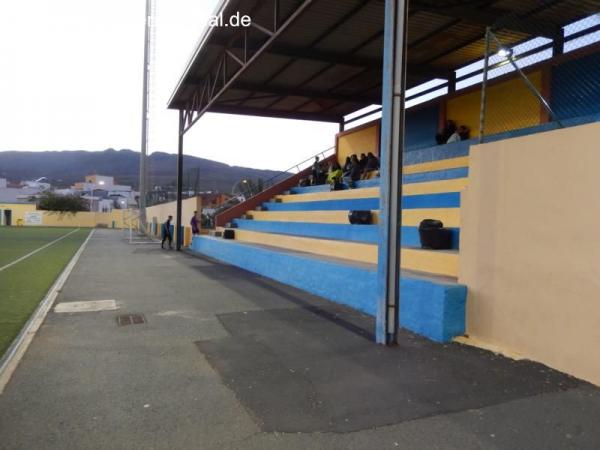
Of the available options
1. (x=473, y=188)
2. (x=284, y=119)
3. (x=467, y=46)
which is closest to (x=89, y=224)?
(x=284, y=119)

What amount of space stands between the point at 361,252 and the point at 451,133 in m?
6.17

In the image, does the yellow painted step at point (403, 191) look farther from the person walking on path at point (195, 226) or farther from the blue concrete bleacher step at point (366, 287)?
the person walking on path at point (195, 226)

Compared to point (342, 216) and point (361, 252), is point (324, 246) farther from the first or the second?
point (342, 216)

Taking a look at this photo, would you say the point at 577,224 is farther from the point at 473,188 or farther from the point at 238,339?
the point at 238,339

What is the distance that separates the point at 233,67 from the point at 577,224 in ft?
41.6

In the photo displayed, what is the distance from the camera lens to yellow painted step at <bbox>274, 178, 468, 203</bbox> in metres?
8.73

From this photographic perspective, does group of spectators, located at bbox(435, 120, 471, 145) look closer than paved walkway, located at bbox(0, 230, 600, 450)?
No

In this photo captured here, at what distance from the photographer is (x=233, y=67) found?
1498 centimetres

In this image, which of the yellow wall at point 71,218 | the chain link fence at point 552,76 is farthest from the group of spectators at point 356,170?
the yellow wall at point 71,218

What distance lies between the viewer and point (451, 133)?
1320cm

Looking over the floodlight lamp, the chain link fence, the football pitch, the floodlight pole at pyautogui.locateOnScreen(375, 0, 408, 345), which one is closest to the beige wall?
the floodlight pole at pyautogui.locateOnScreen(375, 0, 408, 345)

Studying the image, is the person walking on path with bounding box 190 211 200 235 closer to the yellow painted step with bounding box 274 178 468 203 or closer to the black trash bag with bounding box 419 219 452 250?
the yellow painted step with bounding box 274 178 468 203

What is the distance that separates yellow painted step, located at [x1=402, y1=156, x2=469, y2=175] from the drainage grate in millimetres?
6179

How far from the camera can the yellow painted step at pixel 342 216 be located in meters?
7.82
